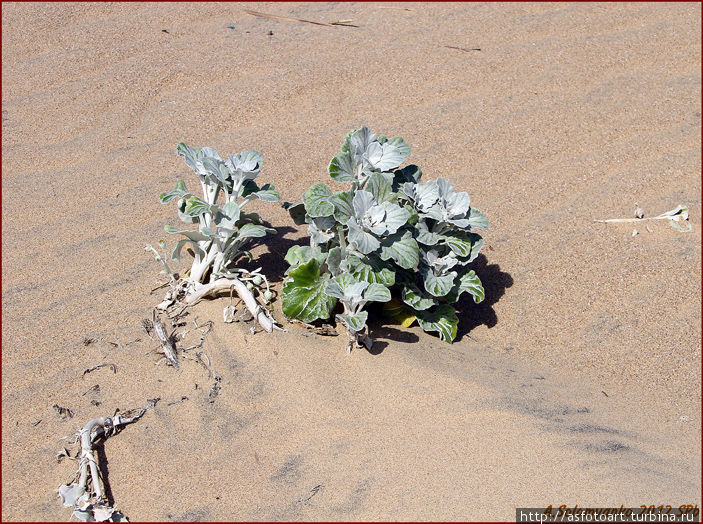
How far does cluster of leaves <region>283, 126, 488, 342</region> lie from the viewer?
2.64 meters

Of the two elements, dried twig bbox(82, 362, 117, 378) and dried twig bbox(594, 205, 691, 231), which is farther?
dried twig bbox(594, 205, 691, 231)

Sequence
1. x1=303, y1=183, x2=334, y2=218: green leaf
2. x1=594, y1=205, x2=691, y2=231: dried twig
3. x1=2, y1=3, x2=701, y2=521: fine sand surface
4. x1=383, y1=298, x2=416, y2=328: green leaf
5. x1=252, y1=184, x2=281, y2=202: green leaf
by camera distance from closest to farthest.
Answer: x1=2, y1=3, x2=701, y2=521: fine sand surface → x1=303, y1=183, x2=334, y2=218: green leaf → x1=252, y1=184, x2=281, y2=202: green leaf → x1=383, y1=298, x2=416, y2=328: green leaf → x1=594, y1=205, x2=691, y2=231: dried twig

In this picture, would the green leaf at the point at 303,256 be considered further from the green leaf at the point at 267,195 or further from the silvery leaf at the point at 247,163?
the silvery leaf at the point at 247,163

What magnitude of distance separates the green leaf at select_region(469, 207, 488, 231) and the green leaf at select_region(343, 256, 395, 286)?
0.45 m

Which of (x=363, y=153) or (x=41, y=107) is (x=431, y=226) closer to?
(x=363, y=153)

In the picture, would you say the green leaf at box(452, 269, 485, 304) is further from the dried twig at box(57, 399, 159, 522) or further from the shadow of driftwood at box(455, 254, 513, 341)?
the dried twig at box(57, 399, 159, 522)

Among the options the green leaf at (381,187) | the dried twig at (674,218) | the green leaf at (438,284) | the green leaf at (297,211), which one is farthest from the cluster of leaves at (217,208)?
the dried twig at (674,218)

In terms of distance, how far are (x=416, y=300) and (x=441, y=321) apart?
192 mm

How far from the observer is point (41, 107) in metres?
4.59

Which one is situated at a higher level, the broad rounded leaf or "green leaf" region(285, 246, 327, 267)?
"green leaf" region(285, 246, 327, 267)

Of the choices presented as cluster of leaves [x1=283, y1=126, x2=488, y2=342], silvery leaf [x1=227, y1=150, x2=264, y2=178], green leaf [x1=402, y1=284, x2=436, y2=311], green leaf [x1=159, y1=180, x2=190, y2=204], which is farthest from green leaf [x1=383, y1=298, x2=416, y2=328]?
green leaf [x1=159, y1=180, x2=190, y2=204]

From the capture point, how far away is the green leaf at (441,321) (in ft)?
9.61

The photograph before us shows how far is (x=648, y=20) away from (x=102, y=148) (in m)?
5.08

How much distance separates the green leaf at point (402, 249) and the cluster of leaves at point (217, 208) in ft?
1.83
